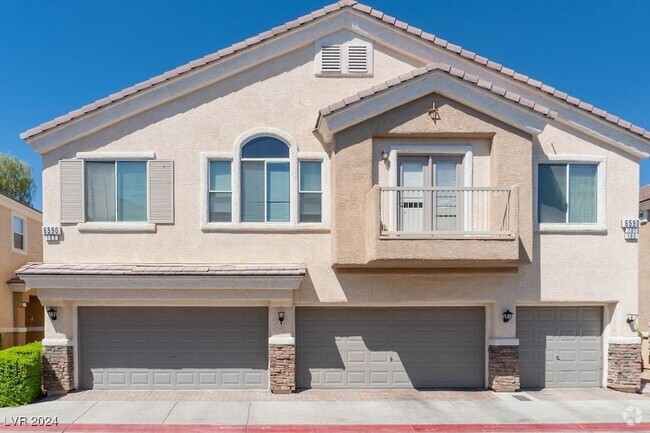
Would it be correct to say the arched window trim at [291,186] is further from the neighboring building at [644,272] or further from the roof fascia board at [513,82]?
the neighboring building at [644,272]

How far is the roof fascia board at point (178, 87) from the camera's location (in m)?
10.2

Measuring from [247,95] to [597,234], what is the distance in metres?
9.02

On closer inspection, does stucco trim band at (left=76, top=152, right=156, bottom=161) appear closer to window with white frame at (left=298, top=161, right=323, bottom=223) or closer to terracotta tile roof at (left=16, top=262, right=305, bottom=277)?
terracotta tile roof at (left=16, top=262, right=305, bottom=277)

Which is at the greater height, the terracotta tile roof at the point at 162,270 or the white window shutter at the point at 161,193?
the white window shutter at the point at 161,193

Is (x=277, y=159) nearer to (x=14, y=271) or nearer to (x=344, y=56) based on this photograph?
(x=344, y=56)

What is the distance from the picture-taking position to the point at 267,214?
10.4 meters

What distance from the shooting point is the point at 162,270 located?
9.66 metres

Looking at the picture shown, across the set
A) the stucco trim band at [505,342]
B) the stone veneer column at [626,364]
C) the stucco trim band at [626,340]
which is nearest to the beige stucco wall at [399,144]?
the stucco trim band at [505,342]

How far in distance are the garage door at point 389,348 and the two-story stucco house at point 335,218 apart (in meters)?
0.05

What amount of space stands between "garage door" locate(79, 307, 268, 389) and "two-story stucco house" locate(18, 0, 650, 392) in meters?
0.04

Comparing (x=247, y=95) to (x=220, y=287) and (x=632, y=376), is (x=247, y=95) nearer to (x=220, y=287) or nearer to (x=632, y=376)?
(x=220, y=287)

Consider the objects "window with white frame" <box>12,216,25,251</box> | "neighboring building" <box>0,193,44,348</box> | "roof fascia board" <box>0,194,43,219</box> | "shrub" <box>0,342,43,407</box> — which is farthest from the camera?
"window with white frame" <box>12,216,25,251</box>

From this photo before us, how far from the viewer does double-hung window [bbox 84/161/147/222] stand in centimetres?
1033

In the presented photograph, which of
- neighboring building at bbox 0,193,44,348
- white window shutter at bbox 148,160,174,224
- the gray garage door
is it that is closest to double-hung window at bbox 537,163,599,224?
the gray garage door
